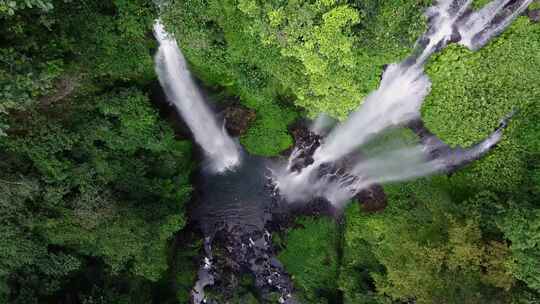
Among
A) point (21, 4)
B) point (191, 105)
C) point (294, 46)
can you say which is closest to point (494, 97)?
point (294, 46)

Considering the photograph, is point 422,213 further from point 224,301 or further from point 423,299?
point 224,301

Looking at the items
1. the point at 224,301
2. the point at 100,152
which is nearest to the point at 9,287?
the point at 100,152

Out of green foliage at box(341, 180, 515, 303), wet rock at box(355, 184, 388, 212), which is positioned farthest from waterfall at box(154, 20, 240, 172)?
green foliage at box(341, 180, 515, 303)

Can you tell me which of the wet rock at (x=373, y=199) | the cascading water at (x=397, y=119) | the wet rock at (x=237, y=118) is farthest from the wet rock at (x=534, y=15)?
the wet rock at (x=237, y=118)

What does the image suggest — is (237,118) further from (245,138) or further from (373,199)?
(373,199)

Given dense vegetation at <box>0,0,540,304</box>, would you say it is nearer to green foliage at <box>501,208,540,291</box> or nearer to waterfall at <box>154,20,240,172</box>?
green foliage at <box>501,208,540,291</box>

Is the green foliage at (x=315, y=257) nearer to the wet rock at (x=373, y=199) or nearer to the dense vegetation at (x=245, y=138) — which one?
the dense vegetation at (x=245, y=138)
